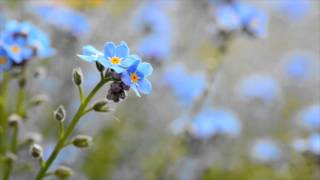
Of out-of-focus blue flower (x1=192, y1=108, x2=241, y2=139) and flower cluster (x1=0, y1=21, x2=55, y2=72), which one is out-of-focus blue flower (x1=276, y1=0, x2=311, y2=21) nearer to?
out-of-focus blue flower (x1=192, y1=108, x2=241, y2=139)

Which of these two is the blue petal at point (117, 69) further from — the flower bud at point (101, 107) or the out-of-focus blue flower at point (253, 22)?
the out-of-focus blue flower at point (253, 22)

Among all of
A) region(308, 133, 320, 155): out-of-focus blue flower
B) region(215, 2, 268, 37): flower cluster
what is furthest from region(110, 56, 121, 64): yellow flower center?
region(308, 133, 320, 155): out-of-focus blue flower

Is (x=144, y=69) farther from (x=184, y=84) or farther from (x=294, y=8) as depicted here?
(x=294, y=8)

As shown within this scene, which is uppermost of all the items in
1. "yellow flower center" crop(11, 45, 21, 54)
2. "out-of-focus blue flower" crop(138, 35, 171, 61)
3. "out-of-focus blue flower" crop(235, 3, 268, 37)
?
"out-of-focus blue flower" crop(138, 35, 171, 61)

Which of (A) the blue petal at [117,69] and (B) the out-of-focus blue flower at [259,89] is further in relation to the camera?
(B) the out-of-focus blue flower at [259,89]

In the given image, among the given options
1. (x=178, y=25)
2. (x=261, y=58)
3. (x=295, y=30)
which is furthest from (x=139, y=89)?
(x=295, y=30)

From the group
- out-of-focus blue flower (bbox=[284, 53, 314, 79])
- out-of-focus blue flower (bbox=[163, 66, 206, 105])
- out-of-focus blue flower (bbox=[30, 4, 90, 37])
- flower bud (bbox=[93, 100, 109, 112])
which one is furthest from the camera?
out-of-focus blue flower (bbox=[284, 53, 314, 79])

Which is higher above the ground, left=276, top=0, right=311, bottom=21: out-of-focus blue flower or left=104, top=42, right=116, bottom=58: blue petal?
left=276, top=0, right=311, bottom=21: out-of-focus blue flower

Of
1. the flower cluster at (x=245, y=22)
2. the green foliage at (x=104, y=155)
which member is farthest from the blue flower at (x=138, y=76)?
the green foliage at (x=104, y=155)
